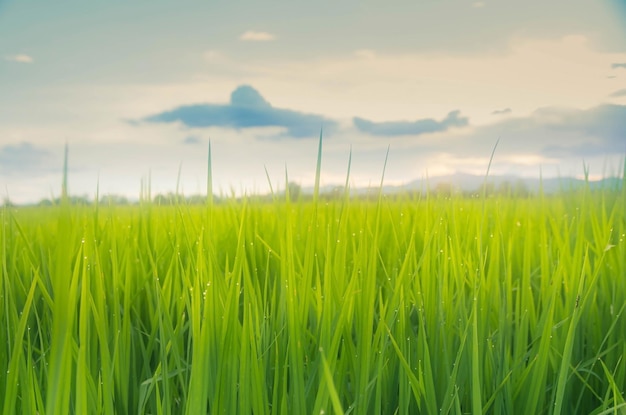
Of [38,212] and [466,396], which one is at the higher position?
[38,212]

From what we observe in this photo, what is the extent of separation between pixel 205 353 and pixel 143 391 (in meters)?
0.25

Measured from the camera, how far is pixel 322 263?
104 cm

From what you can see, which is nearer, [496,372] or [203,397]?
[203,397]

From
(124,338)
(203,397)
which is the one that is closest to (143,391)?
(124,338)

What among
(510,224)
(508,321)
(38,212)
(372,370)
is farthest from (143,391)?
(510,224)

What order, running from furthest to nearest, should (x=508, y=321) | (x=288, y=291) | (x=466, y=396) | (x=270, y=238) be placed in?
(x=270, y=238), (x=508, y=321), (x=466, y=396), (x=288, y=291)

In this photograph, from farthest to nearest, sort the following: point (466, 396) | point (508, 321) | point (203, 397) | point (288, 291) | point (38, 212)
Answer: point (38, 212), point (508, 321), point (466, 396), point (288, 291), point (203, 397)

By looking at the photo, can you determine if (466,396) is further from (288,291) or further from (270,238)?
(270,238)

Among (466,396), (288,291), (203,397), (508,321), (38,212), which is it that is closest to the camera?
(203,397)

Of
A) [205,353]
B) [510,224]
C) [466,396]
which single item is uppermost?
[510,224]

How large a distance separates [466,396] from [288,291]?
1.19 feet

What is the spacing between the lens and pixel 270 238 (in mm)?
1392

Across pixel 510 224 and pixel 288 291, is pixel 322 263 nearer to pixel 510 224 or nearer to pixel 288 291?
pixel 288 291

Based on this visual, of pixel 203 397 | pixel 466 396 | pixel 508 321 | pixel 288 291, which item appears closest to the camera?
pixel 203 397
